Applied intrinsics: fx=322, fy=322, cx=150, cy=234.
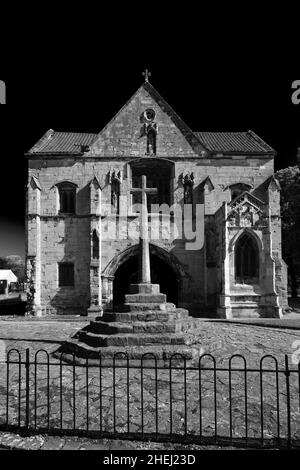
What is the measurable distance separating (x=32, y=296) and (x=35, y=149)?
366 inches

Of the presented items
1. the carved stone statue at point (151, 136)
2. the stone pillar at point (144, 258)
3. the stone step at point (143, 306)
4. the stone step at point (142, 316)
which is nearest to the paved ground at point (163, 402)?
the stone step at point (142, 316)

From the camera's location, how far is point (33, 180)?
19.9m

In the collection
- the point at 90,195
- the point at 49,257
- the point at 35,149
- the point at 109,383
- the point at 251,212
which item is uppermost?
the point at 35,149

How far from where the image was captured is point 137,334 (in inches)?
329

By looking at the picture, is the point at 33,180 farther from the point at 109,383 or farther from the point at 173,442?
the point at 173,442

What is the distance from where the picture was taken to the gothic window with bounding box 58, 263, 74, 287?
20.1 metres

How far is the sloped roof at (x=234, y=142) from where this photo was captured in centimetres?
2113

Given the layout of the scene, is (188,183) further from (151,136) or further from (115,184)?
(115,184)

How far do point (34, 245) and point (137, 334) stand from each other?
13.3m

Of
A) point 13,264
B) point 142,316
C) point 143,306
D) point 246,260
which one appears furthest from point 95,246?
point 13,264

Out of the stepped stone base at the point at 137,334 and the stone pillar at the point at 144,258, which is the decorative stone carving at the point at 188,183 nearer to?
the stone pillar at the point at 144,258

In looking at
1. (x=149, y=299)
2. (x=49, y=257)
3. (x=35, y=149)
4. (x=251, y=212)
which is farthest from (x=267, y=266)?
(x=35, y=149)

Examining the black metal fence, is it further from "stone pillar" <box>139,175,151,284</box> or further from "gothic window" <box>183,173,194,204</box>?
"gothic window" <box>183,173,194,204</box>

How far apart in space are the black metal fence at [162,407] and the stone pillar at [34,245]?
13282 mm
